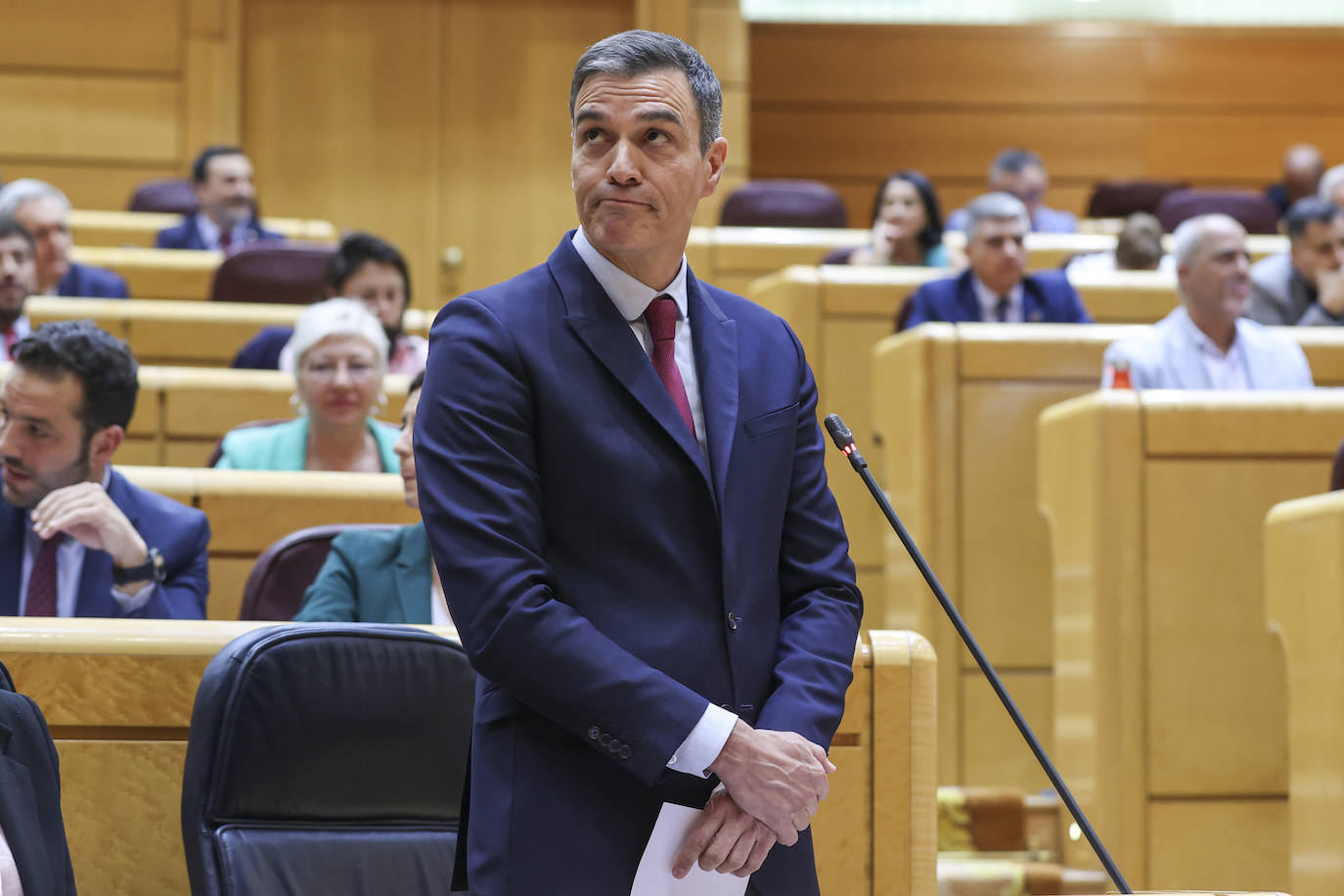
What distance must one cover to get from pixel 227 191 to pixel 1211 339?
2.56m

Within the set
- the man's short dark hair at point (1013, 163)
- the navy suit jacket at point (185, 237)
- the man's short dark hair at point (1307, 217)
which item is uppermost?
the man's short dark hair at point (1013, 163)

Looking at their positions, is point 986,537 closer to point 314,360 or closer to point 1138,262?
point 314,360

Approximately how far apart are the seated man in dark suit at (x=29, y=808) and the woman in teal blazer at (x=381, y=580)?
1.92ft

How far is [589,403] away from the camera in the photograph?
0.93 m

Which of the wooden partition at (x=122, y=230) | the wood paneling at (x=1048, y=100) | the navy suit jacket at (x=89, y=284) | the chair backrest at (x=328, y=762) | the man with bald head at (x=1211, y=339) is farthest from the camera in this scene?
the wood paneling at (x=1048, y=100)

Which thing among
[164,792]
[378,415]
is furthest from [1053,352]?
[164,792]

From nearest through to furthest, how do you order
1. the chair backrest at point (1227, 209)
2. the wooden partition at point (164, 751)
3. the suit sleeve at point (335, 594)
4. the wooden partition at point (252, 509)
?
1. the wooden partition at point (164, 751)
2. the suit sleeve at point (335, 594)
3. the wooden partition at point (252, 509)
4. the chair backrest at point (1227, 209)

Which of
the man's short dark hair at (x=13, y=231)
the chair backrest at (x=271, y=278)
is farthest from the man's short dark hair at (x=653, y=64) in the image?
the chair backrest at (x=271, y=278)

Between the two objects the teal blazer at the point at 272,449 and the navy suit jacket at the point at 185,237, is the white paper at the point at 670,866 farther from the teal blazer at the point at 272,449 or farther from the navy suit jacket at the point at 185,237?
the navy suit jacket at the point at 185,237

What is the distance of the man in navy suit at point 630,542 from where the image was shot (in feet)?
2.90

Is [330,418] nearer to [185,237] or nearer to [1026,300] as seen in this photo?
[1026,300]

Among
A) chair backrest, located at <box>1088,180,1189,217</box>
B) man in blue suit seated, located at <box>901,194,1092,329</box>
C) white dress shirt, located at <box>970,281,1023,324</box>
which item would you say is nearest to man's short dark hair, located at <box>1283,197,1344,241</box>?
man in blue suit seated, located at <box>901,194,1092,329</box>

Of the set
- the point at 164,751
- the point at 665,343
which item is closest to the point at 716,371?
the point at 665,343

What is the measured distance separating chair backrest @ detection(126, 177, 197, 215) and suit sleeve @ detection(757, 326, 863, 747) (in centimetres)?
414
